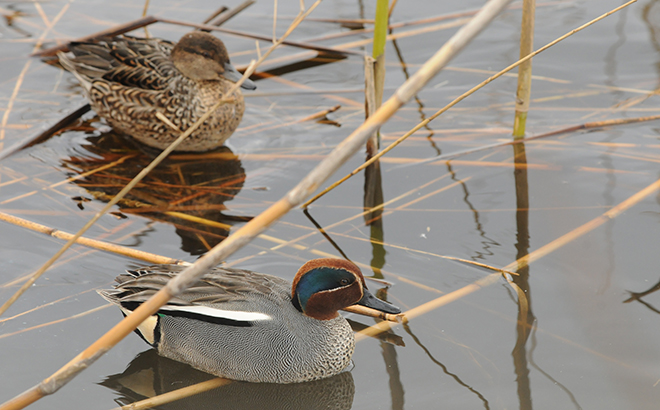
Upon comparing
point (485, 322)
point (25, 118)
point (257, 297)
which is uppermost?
point (25, 118)

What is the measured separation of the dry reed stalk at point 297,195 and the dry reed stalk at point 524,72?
3.14 meters

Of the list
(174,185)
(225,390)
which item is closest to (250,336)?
(225,390)

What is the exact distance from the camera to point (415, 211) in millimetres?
4422

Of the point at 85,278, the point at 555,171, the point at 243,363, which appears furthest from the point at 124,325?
the point at 555,171

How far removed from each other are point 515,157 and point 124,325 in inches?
144

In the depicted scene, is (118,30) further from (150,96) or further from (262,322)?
(262,322)

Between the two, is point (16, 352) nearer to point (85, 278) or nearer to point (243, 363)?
point (85, 278)

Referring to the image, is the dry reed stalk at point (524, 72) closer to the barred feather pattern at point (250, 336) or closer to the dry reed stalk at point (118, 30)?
the barred feather pattern at point (250, 336)

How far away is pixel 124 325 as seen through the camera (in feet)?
6.13

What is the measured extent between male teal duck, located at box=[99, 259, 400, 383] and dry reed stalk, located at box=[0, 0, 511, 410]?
1.32 m

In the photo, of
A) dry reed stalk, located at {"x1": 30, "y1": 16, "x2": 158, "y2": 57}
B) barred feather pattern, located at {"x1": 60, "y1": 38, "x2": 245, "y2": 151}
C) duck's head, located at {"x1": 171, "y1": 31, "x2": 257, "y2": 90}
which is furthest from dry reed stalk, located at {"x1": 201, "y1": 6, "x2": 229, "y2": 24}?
duck's head, located at {"x1": 171, "y1": 31, "x2": 257, "y2": 90}

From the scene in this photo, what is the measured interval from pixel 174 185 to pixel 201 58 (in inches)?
40.8

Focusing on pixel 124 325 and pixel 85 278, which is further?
pixel 85 278

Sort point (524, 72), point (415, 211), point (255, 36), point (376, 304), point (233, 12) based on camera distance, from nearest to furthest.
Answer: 1. point (376, 304)
2. point (415, 211)
3. point (524, 72)
4. point (255, 36)
5. point (233, 12)
